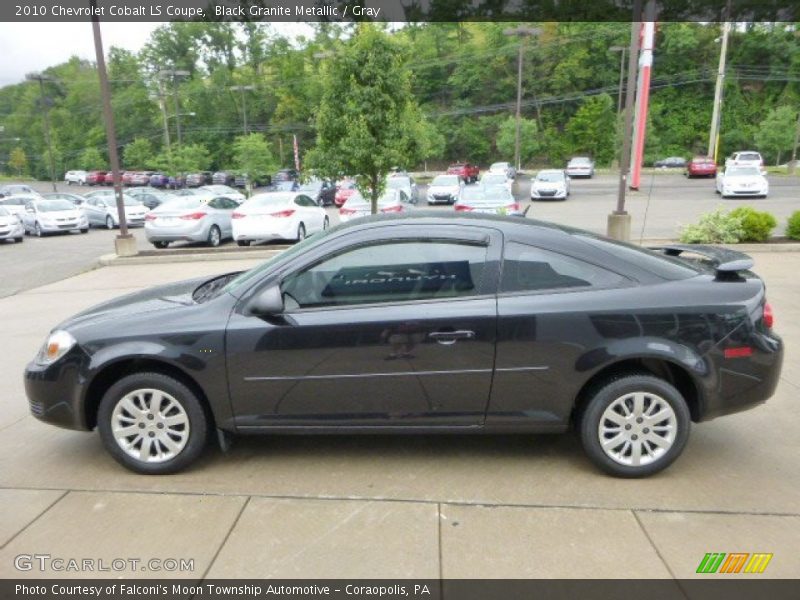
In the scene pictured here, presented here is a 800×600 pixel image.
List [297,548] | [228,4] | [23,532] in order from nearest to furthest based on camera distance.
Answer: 1. [297,548]
2. [23,532]
3. [228,4]

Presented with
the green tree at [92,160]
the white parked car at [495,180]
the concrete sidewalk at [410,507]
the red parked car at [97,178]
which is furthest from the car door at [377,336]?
the green tree at [92,160]

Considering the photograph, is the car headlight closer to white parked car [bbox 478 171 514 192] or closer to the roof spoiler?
the roof spoiler

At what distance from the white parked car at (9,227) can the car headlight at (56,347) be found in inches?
716

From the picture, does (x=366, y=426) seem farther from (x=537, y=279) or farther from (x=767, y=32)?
(x=767, y=32)

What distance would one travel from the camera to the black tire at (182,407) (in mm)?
3490

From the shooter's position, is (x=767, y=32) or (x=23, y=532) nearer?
(x=23, y=532)

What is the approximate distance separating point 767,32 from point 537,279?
82386 mm

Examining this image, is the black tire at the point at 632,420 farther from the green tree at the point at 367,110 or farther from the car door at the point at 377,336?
the green tree at the point at 367,110

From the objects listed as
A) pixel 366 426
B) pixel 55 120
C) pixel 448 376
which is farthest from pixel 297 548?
pixel 55 120

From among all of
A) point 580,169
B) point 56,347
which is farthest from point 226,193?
point 580,169

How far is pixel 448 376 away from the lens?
11.1ft

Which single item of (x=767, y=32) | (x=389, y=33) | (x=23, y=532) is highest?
(x=767, y=32)

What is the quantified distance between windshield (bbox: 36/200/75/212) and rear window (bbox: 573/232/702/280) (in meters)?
22.3
